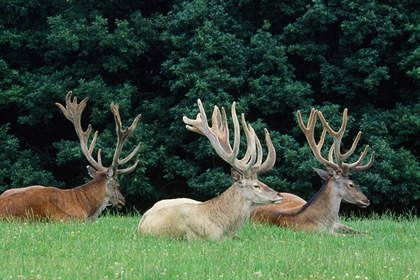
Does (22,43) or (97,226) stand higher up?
(22,43)

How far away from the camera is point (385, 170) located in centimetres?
1633

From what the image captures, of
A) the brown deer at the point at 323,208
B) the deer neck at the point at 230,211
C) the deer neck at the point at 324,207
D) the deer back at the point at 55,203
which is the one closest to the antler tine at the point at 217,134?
the deer neck at the point at 230,211

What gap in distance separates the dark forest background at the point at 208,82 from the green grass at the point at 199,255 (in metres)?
7.71

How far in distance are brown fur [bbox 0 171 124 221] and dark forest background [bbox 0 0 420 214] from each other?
555cm

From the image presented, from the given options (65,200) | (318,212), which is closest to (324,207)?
(318,212)

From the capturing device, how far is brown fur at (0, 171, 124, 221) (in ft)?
32.4

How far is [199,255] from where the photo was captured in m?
7.00

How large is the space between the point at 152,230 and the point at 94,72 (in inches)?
435

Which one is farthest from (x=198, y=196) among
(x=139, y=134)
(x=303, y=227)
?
(x=303, y=227)

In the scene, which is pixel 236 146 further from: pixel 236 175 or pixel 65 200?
pixel 65 200

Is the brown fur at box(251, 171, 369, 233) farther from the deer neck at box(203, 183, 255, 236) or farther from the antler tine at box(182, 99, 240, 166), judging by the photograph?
the antler tine at box(182, 99, 240, 166)

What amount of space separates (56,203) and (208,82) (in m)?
8.04

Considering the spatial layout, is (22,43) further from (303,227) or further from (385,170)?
(303,227)

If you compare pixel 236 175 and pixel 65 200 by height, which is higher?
pixel 236 175
